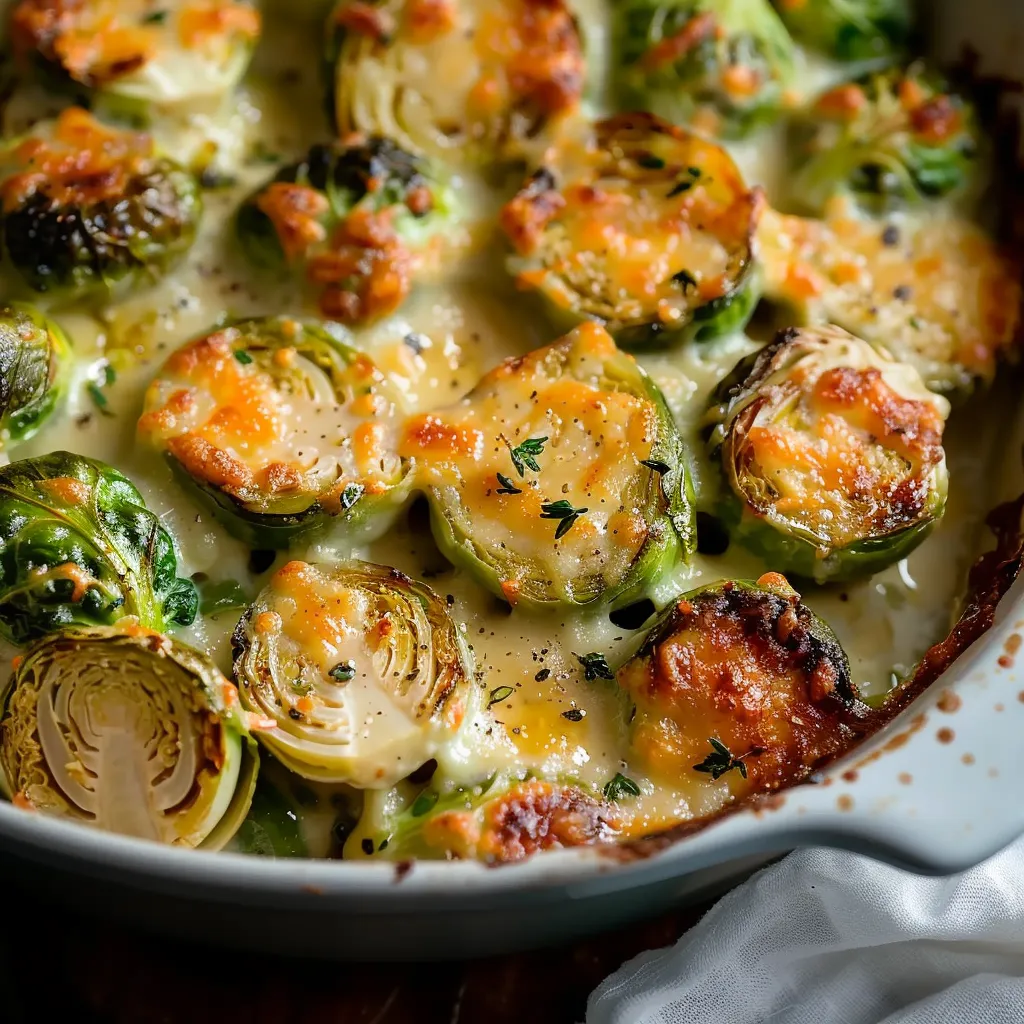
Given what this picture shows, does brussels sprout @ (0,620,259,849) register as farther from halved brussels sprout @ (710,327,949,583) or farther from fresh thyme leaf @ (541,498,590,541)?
halved brussels sprout @ (710,327,949,583)

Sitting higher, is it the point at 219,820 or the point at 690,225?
the point at 690,225

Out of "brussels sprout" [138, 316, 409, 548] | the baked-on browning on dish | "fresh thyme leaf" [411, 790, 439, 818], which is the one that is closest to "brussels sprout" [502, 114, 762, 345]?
the baked-on browning on dish

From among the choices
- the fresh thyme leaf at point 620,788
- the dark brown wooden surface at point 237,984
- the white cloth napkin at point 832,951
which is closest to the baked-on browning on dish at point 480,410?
the fresh thyme leaf at point 620,788

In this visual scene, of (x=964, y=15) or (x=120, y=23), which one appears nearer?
(x=120, y=23)

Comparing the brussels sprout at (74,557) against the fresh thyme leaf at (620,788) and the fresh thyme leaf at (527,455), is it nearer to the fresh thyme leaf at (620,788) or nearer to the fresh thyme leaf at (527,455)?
the fresh thyme leaf at (527,455)

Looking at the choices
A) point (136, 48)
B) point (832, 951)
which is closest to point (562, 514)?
point (832, 951)

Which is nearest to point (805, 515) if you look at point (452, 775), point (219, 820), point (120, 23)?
point (452, 775)

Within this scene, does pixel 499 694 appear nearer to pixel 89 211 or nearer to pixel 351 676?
pixel 351 676

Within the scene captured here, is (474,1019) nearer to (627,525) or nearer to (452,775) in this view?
(452,775)
